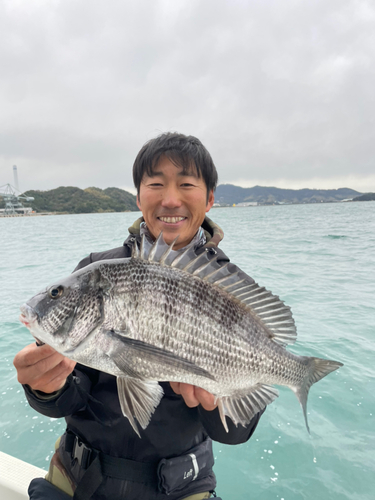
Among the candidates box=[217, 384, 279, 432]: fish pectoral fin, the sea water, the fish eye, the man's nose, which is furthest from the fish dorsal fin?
the sea water

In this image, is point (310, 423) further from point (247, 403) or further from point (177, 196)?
point (177, 196)

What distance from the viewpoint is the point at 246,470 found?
413 cm

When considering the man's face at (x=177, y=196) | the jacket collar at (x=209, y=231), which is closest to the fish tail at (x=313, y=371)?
the jacket collar at (x=209, y=231)

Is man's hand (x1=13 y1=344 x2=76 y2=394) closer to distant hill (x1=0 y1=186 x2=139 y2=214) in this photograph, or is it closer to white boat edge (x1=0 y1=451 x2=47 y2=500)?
white boat edge (x1=0 y1=451 x2=47 y2=500)

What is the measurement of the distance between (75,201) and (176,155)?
10968 cm

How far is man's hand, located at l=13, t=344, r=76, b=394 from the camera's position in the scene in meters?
1.67

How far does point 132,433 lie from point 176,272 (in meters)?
1.23

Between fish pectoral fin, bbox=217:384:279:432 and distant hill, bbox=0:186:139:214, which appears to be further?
distant hill, bbox=0:186:139:214

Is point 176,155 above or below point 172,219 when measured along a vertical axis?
above

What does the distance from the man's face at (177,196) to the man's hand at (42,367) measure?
1332 millimetres

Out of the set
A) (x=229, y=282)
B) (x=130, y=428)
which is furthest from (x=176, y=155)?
(x=130, y=428)

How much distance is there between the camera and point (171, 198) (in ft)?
8.57

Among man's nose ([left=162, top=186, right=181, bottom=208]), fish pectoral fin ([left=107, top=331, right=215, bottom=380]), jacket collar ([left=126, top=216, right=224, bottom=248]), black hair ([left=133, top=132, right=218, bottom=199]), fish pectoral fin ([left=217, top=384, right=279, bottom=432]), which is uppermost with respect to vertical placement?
black hair ([left=133, top=132, right=218, bottom=199])

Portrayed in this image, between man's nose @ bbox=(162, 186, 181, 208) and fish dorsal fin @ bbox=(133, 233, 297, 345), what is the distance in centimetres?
66
